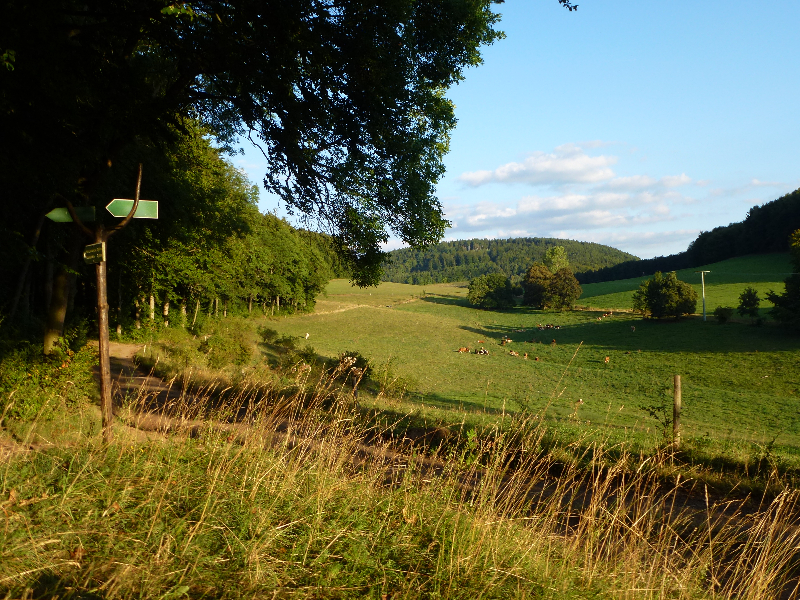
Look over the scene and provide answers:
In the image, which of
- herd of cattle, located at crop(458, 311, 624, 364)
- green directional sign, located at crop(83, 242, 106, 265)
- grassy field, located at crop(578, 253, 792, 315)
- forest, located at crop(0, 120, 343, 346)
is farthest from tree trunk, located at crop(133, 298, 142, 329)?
grassy field, located at crop(578, 253, 792, 315)

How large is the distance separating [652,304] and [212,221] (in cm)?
5439

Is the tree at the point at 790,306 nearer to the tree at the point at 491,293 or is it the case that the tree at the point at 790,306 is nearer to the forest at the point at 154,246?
the forest at the point at 154,246

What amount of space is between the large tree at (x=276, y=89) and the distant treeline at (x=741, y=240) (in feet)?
300

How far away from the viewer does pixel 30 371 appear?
7.50m

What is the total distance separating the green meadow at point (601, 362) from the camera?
20562 millimetres

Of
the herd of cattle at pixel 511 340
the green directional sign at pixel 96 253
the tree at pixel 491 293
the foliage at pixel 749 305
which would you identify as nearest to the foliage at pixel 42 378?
the green directional sign at pixel 96 253

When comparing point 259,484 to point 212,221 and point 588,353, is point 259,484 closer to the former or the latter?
point 212,221

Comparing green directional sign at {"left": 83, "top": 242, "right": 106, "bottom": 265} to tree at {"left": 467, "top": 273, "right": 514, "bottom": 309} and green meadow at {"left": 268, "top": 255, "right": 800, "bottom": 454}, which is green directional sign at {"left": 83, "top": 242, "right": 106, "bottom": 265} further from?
tree at {"left": 467, "top": 273, "right": 514, "bottom": 309}

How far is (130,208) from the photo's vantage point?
192 inches

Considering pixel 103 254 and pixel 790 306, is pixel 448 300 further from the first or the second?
pixel 103 254

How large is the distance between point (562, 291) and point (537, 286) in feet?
16.7

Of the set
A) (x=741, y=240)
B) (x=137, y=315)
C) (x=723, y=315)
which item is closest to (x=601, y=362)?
(x=723, y=315)

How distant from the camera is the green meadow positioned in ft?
67.5

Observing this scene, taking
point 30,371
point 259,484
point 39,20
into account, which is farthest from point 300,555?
point 30,371
